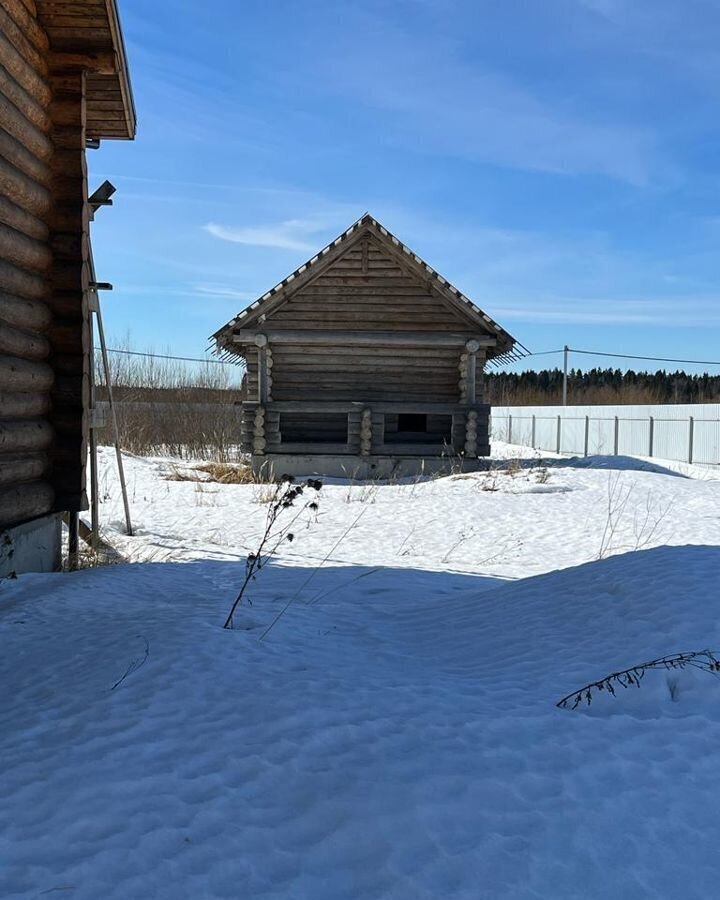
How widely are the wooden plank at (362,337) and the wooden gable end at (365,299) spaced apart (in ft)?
0.63

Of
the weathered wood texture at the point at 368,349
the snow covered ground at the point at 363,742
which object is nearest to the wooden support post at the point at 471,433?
the weathered wood texture at the point at 368,349

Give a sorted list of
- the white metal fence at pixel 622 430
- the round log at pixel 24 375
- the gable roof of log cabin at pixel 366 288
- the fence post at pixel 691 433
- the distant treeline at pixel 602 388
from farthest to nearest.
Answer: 1. the distant treeline at pixel 602 388
2. the fence post at pixel 691 433
3. the white metal fence at pixel 622 430
4. the gable roof of log cabin at pixel 366 288
5. the round log at pixel 24 375

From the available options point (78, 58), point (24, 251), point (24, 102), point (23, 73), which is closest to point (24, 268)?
point (24, 251)

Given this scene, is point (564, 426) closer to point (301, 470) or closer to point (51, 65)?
point (301, 470)

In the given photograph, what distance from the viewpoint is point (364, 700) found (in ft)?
12.2

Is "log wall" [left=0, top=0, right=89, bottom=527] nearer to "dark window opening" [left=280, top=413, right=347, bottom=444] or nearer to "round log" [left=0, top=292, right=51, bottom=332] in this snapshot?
"round log" [left=0, top=292, right=51, bottom=332]

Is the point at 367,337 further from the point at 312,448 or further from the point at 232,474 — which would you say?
the point at 232,474

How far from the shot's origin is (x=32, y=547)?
7.20m

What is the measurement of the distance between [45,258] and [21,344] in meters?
1.11

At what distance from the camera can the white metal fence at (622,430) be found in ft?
89.6

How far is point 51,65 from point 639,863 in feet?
25.7

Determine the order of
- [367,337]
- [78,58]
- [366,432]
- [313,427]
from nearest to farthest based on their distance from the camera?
[78,58]
[367,337]
[366,432]
[313,427]

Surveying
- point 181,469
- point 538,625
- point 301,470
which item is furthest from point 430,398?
point 538,625

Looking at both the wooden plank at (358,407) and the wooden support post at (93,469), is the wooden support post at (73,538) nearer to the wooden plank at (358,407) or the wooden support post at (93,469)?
the wooden support post at (93,469)
